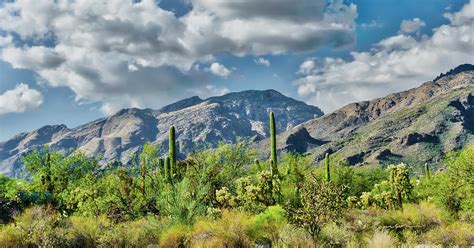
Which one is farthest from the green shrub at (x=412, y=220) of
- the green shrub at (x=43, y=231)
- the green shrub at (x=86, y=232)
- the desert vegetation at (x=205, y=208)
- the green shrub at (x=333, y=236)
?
the green shrub at (x=43, y=231)

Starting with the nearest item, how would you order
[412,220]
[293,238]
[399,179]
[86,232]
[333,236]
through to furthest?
[293,238], [333,236], [86,232], [412,220], [399,179]

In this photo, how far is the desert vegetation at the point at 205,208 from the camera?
16188 mm

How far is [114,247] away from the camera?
55.7 feet

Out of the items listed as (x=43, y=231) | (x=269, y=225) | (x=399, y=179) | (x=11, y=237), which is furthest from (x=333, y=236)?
(x=399, y=179)

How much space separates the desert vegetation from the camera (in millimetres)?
16188

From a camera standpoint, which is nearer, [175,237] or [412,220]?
[175,237]

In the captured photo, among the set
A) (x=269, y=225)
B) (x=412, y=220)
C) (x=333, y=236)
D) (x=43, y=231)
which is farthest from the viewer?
(x=412, y=220)

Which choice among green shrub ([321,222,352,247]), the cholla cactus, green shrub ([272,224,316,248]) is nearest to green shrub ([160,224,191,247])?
green shrub ([272,224,316,248])

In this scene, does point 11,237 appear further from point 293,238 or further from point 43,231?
point 293,238

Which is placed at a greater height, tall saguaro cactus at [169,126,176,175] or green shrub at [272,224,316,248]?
tall saguaro cactus at [169,126,176,175]

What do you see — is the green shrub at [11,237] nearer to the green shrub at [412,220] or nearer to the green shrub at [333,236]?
the green shrub at [333,236]

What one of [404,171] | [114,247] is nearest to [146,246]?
[114,247]

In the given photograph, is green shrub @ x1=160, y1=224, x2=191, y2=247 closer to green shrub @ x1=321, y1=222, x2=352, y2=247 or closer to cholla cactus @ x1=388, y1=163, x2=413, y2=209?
green shrub @ x1=321, y1=222, x2=352, y2=247

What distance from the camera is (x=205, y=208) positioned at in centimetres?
2089
